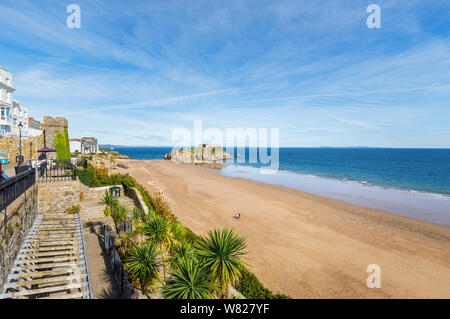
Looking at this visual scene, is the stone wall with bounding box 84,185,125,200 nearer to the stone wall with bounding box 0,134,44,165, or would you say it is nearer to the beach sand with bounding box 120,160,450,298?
the beach sand with bounding box 120,160,450,298

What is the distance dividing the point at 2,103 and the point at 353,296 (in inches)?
2088

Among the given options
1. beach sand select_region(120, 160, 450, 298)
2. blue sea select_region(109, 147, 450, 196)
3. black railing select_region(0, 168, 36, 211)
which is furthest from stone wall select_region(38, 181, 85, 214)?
blue sea select_region(109, 147, 450, 196)

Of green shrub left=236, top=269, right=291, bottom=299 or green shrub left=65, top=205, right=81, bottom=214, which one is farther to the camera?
green shrub left=65, top=205, right=81, bottom=214

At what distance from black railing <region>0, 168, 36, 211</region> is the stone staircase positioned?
87.7 inches

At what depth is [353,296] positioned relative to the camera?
10344 mm

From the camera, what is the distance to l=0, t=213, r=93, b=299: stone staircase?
7496mm

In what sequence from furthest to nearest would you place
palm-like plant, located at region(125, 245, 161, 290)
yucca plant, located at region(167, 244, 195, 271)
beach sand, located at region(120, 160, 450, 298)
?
beach sand, located at region(120, 160, 450, 298), yucca plant, located at region(167, 244, 195, 271), palm-like plant, located at region(125, 245, 161, 290)

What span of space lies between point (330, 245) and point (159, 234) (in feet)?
40.9

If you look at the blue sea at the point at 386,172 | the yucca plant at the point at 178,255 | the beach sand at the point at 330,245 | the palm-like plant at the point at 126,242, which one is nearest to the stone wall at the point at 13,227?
the palm-like plant at the point at 126,242

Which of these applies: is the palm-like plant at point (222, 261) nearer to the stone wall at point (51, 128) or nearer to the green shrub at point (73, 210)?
the green shrub at point (73, 210)

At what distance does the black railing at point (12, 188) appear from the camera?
8289mm

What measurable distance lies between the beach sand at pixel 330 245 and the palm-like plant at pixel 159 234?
3850 millimetres

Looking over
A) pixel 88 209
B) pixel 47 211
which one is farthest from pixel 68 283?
pixel 88 209
